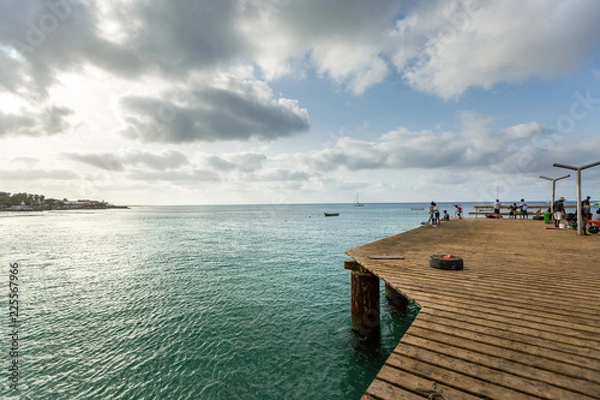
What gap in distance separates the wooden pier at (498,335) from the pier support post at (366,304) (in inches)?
55.4

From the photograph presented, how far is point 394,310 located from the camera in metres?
12.5

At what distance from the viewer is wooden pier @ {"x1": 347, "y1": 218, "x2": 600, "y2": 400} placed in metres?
3.23

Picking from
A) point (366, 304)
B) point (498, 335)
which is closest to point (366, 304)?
point (366, 304)

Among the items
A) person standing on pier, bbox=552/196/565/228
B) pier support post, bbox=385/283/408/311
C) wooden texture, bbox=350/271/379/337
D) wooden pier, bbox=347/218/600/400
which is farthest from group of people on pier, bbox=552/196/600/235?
wooden texture, bbox=350/271/379/337

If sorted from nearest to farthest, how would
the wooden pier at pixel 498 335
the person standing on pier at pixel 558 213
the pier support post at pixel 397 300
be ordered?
1. the wooden pier at pixel 498 335
2. the pier support post at pixel 397 300
3. the person standing on pier at pixel 558 213

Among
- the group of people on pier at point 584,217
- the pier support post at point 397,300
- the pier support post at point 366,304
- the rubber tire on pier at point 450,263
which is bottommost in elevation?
the pier support post at point 397,300

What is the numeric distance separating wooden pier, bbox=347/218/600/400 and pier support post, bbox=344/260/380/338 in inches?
55.4

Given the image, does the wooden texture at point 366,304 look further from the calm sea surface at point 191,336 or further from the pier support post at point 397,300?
the pier support post at point 397,300

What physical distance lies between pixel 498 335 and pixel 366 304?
583 centimetres

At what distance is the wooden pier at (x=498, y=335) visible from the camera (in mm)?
3227

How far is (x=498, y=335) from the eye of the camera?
4289mm

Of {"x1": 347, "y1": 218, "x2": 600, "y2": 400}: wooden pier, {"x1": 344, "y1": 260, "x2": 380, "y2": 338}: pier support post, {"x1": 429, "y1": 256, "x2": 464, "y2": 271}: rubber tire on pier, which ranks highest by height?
{"x1": 429, "y1": 256, "x2": 464, "y2": 271}: rubber tire on pier

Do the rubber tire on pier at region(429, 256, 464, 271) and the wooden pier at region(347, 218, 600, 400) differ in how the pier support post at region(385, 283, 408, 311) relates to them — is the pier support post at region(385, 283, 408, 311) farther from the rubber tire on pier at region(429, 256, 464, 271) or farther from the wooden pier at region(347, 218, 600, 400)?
the wooden pier at region(347, 218, 600, 400)

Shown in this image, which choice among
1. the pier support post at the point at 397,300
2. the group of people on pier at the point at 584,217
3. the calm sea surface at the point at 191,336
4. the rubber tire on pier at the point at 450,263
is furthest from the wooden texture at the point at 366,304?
the group of people on pier at the point at 584,217
